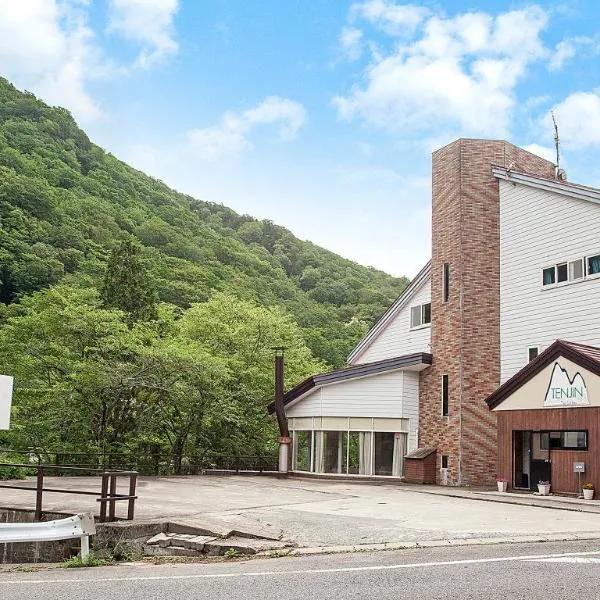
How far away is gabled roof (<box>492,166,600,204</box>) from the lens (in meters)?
22.9

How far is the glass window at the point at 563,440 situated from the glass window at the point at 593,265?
5.02 metres

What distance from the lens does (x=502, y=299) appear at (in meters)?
26.2

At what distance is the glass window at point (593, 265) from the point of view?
74.1 feet

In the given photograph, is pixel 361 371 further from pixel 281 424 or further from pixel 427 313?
pixel 281 424

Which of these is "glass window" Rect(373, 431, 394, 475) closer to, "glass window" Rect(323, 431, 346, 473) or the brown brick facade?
the brown brick facade

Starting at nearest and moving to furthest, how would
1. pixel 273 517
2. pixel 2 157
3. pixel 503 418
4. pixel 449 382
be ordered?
pixel 273 517, pixel 503 418, pixel 449 382, pixel 2 157

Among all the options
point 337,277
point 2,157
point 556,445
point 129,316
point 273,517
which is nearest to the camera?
point 273,517

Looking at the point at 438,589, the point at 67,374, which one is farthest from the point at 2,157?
the point at 438,589

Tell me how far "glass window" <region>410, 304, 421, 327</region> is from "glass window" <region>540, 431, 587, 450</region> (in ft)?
29.8

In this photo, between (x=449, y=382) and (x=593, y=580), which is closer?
(x=593, y=580)

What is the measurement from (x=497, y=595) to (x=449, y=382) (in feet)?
64.8

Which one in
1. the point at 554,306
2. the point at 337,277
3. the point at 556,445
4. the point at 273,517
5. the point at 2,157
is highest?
the point at 2,157

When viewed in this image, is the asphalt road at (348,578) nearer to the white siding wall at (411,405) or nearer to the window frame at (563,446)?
the window frame at (563,446)

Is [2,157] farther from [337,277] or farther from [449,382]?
[449,382]
